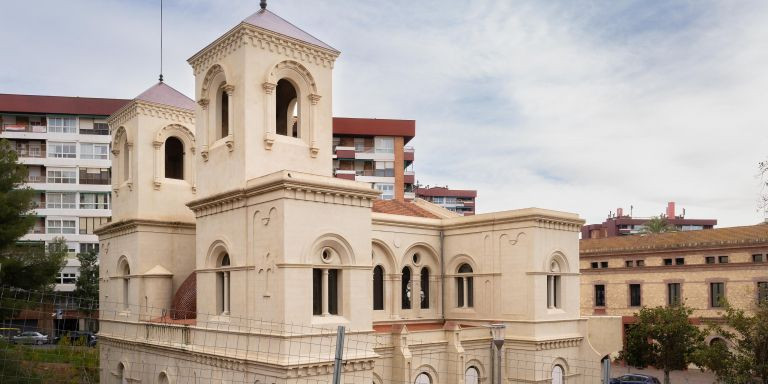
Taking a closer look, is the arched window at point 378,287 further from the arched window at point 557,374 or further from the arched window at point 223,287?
the arched window at point 223,287

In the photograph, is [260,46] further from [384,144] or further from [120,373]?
[384,144]

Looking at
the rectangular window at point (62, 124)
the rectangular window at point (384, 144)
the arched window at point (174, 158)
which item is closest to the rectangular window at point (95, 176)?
the rectangular window at point (62, 124)

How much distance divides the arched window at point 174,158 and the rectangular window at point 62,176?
31.9 metres

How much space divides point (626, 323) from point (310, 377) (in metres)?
33.5

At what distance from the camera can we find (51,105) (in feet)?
191

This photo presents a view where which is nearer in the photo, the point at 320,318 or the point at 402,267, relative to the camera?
the point at 320,318

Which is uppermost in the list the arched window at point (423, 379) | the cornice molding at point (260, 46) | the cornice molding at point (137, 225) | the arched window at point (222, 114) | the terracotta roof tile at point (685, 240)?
Result: the cornice molding at point (260, 46)

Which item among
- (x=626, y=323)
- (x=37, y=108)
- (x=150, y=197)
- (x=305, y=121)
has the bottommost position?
(x=626, y=323)

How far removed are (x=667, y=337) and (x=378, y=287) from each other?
15882mm

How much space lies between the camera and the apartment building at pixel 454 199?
4296 inches

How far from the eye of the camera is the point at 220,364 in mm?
21422

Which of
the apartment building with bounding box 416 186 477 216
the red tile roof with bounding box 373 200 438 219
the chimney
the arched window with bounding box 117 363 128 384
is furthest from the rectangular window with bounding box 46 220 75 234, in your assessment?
the chimney

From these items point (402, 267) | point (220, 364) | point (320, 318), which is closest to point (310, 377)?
point (320, 318)

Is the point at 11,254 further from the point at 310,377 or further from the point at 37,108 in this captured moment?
the point at 37,108
